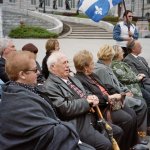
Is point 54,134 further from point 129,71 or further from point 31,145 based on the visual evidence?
point 129,71

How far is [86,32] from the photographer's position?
2786 cm

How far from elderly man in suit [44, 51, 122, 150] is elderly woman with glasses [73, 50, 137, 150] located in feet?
0.99

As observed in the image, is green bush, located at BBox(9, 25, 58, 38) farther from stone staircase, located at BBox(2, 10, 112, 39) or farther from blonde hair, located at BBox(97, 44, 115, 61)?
blonde hair, located at BBox(97, 44, 115, 61)

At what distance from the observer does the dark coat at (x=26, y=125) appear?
123 inches

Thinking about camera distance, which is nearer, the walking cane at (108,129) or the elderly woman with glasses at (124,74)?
the walking cane at (108,129)

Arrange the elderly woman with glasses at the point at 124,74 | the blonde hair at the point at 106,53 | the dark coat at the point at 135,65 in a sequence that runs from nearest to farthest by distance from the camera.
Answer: the blonde hair at the point at 106,53 < the elderly woman with glasses at the point at 124,74 < the dark coat at the point at 135,65

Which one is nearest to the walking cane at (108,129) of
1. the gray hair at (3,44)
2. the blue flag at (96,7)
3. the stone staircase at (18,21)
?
the gray hair at (3,44)

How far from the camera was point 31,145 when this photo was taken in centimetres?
318

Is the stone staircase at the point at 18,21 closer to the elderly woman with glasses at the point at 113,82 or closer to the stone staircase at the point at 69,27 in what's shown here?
the stone staircase at the point at 69,27

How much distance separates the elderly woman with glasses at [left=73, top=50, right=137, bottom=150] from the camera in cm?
497

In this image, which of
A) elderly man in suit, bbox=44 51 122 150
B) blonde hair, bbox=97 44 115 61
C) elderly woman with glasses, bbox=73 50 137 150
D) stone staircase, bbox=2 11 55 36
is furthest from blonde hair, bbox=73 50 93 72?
stone staircase, bbox=2 11 55 36

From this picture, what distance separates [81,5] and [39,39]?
14.3m

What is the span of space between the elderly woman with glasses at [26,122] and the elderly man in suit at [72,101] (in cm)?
85

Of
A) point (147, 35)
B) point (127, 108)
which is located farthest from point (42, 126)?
point (147, 35)
